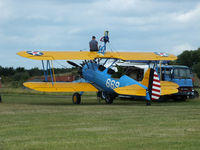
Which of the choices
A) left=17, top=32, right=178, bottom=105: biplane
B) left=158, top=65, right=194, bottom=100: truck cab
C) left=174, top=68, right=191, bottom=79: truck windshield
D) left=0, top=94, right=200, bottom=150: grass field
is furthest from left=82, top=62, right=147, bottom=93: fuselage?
left=0, top=94, right=200, bottom=150: grass field

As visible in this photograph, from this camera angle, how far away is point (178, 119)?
453 inches

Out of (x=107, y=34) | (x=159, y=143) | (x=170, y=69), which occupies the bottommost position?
(x=159, y=143)

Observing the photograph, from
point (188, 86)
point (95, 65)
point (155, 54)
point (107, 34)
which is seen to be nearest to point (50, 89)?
point (95, 65)

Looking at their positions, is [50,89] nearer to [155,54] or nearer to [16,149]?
[155,54]

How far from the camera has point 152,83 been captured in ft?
58.2

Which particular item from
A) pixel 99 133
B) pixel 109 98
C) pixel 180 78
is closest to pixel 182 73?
pixel 180 78

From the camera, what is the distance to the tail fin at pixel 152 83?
58.0 feet

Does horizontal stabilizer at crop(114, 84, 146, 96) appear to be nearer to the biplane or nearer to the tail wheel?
the biplane

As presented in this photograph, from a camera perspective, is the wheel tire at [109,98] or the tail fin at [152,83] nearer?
the tail fin at [152,83]

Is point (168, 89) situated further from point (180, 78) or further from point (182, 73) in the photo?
point (182, 73)

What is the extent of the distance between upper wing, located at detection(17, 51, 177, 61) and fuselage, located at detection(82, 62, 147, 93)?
806mm

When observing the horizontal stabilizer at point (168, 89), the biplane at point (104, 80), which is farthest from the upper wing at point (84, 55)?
the horizontal stabilizer at point (168, 89)

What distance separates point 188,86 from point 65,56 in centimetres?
754

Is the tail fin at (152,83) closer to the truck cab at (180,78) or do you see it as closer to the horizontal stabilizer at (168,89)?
the horizontal stabilizer at (168,89)
